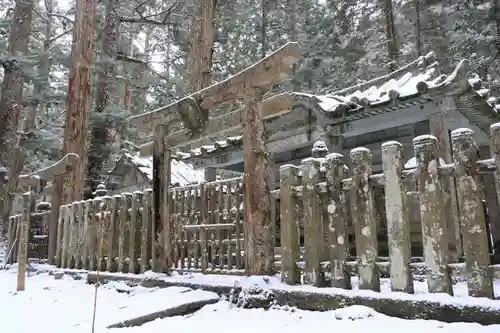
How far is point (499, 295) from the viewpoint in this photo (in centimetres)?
295

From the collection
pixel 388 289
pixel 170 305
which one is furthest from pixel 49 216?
pixel 388 289

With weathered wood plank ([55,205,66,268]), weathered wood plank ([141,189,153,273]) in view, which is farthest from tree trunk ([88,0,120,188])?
weathered wood plank ([141,189,153,273])

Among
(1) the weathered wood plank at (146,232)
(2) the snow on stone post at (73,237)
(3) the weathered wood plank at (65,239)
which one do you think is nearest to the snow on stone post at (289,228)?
(1) the weathered wood plank at (146,232)

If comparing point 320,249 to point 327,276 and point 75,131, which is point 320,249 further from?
point 75,131

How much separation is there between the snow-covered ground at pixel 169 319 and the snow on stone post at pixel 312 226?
0.39 meters

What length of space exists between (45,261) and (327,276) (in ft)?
25.4

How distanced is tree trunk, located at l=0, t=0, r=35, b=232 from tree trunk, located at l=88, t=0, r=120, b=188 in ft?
9.27

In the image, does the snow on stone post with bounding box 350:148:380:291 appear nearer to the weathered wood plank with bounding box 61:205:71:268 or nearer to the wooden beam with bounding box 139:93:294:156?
the wooden beam with bounding box 139:93:294:156

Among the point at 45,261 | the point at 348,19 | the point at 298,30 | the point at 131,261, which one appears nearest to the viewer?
the point at 131,261

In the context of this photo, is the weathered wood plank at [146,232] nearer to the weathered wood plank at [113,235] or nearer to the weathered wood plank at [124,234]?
the weathered wood plank at [124,234]

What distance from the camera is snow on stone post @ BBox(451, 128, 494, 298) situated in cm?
284

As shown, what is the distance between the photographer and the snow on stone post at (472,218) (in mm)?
2836

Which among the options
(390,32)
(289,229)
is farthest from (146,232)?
(390,32)

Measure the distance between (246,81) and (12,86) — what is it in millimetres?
13631
